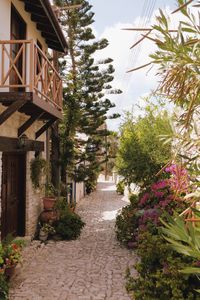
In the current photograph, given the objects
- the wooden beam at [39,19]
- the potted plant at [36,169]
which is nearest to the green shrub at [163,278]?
the potted plant at [36,169]

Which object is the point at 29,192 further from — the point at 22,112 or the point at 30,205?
the point at 22,112

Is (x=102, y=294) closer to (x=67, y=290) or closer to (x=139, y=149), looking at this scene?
(x=67, y=290)

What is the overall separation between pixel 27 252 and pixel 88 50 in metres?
10.1

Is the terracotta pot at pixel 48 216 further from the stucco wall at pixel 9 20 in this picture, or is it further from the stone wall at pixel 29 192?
the stucco wall at pixel 9 20

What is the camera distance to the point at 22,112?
8.02 m

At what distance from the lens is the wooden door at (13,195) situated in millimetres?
7719

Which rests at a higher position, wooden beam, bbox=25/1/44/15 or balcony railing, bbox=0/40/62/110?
wooden beam, bbox=25/1/44/15

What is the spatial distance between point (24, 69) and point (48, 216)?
4.77 metres

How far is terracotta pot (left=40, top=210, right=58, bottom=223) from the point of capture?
31.3 ft

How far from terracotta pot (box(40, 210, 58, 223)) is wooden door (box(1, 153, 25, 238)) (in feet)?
3.08

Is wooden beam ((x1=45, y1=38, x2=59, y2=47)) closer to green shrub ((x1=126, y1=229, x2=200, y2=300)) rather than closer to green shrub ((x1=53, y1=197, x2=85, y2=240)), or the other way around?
green shrub ((x1=53, y1=197, x2=85, y2=240))

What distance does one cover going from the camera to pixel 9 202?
796cm

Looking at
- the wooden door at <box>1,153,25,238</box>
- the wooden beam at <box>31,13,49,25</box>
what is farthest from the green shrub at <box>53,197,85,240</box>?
the wooden beam at <box>31,13,49,25</box>

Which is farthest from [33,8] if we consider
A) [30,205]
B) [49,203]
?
[49,203]
